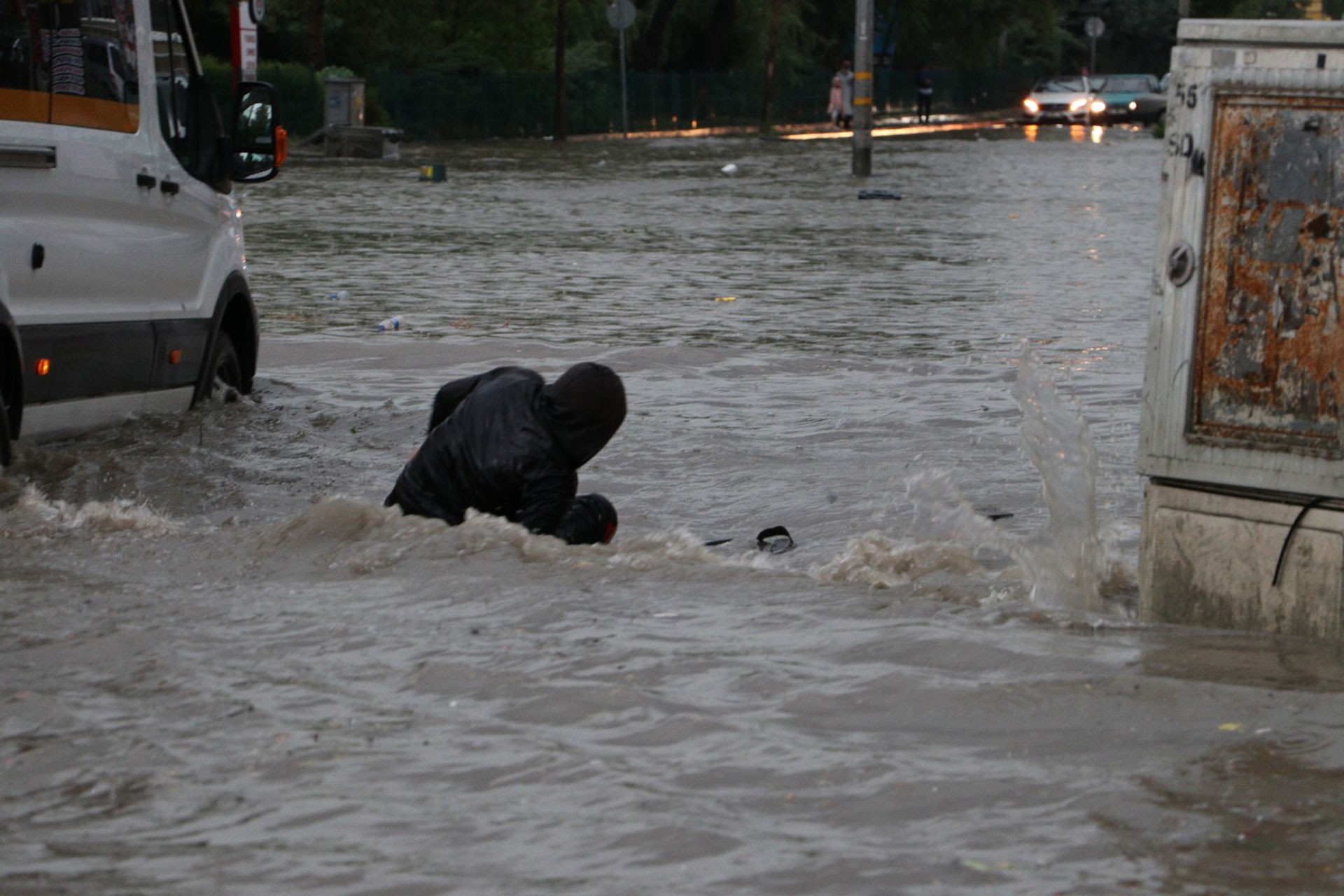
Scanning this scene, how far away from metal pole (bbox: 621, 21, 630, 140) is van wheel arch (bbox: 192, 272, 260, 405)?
120ft

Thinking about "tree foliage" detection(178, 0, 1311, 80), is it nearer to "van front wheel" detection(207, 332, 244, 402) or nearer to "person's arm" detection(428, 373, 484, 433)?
"van front wheel" detection(207, 332, 244, 402)

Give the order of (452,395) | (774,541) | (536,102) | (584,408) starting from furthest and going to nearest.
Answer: (536,102) → (774,541) → (452,395) → (584,408)

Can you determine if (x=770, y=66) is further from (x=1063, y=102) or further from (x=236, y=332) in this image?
(x=236, y=332)

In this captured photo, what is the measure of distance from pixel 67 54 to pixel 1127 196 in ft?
72.8

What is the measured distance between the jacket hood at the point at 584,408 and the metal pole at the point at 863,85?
2490 cm

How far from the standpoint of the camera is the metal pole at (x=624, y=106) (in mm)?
46156

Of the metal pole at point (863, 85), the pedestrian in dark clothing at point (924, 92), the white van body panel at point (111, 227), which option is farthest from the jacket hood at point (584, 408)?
the pedestrian in dark clothing at point (924, 92)

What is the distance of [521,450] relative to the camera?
611 centimetres

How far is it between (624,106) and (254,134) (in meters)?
39.2

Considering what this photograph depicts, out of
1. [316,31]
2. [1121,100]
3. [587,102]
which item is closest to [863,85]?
[316,31]

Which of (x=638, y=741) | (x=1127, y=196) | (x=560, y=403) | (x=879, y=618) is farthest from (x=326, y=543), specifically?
(x=1127, y=196)

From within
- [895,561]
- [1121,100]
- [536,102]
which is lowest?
[895,561]

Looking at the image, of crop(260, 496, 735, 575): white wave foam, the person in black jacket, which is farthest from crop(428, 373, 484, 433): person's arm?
crop(260, 496, 735, 575): white wave foam

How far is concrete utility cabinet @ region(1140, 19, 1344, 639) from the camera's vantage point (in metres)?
4.95
